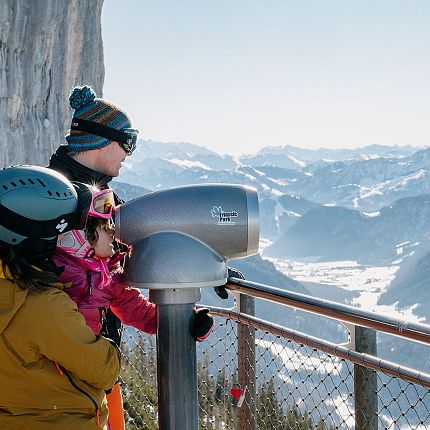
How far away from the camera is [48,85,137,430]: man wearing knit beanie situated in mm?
2291

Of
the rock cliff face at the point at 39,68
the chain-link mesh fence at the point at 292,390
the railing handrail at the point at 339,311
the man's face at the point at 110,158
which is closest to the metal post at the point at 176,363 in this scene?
the chain-link mesh fence at the point at 292,390

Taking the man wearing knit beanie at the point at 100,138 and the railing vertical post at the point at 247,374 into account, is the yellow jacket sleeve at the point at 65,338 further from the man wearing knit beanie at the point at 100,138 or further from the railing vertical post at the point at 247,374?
the railing vertical post at the point at 247,374

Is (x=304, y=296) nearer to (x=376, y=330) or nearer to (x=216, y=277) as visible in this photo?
(x=376, y=330)

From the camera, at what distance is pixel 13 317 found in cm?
166

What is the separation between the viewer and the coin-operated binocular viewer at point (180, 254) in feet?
5.82

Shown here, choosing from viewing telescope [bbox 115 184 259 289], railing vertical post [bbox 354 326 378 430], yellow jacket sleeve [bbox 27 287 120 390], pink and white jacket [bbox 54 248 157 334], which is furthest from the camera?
railing vertical post [bbox 354 326 378 430]

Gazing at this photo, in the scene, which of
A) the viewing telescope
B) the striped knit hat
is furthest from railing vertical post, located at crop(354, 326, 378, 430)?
the striped knit hat

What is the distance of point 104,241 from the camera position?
191 cm

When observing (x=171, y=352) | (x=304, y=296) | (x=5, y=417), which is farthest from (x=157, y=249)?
(x=304, y=296)

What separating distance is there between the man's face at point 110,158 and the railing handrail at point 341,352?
0.93 metres

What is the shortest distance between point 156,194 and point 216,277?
0.31 m

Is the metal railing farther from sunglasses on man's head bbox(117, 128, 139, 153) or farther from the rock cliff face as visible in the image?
the rock cliff face

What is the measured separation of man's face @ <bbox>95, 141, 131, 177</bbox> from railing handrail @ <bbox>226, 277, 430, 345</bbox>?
0.70 metres

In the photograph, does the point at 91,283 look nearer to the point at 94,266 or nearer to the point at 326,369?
the point at 94,266
